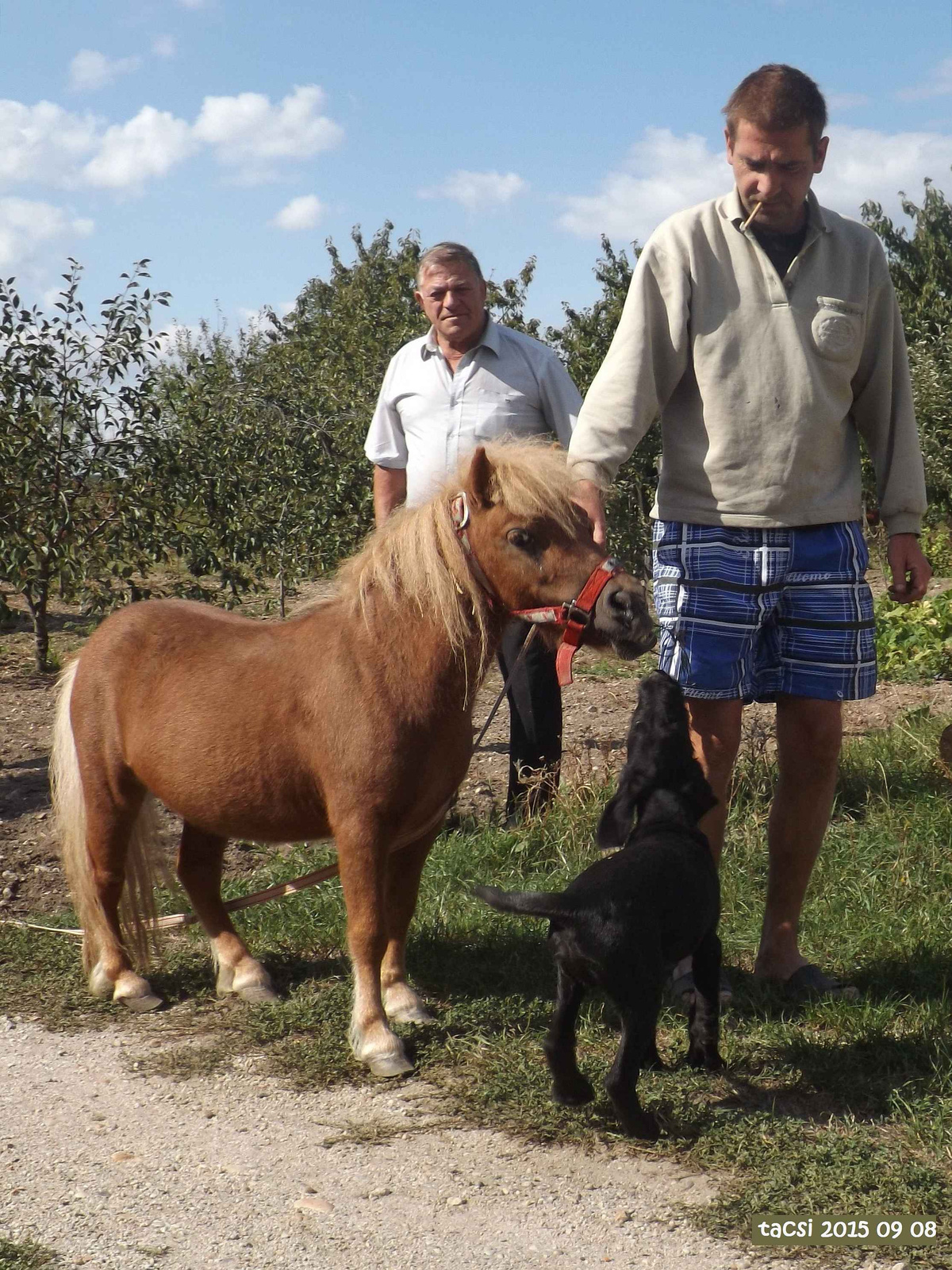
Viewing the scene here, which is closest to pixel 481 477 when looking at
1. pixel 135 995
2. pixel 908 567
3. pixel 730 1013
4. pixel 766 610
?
pixel 766 610

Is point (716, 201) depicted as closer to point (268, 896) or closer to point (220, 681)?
point (220, 681)

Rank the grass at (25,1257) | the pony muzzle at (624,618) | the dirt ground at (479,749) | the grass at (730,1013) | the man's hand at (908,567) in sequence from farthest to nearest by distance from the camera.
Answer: the dirt ground at (479,749) < the man's hand at (908,567) < the pony muzzle at (624,618) < the grass at (730,1013) < the grass at (25,1257)

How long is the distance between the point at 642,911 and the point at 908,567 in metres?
1.53

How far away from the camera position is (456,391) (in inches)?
187

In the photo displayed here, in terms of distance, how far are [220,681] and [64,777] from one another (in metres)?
0.78

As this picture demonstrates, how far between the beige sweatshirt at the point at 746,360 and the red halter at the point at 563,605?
1.17ft

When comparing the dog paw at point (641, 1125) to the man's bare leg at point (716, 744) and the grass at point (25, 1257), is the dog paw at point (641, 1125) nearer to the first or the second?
the man's bare leg at point (716, 744)

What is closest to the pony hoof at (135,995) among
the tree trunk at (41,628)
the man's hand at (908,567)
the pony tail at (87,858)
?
the pony tail at (87,858)

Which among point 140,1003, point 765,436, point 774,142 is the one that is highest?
point 774,142

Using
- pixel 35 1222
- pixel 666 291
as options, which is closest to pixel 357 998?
pixel 35 1222

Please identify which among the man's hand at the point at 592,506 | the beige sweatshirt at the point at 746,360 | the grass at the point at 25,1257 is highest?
the beige sweatshirt at the point at 746,360

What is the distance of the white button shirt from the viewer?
4719mm

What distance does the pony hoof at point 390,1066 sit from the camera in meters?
3.33

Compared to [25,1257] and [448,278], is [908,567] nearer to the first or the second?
[448,278]
